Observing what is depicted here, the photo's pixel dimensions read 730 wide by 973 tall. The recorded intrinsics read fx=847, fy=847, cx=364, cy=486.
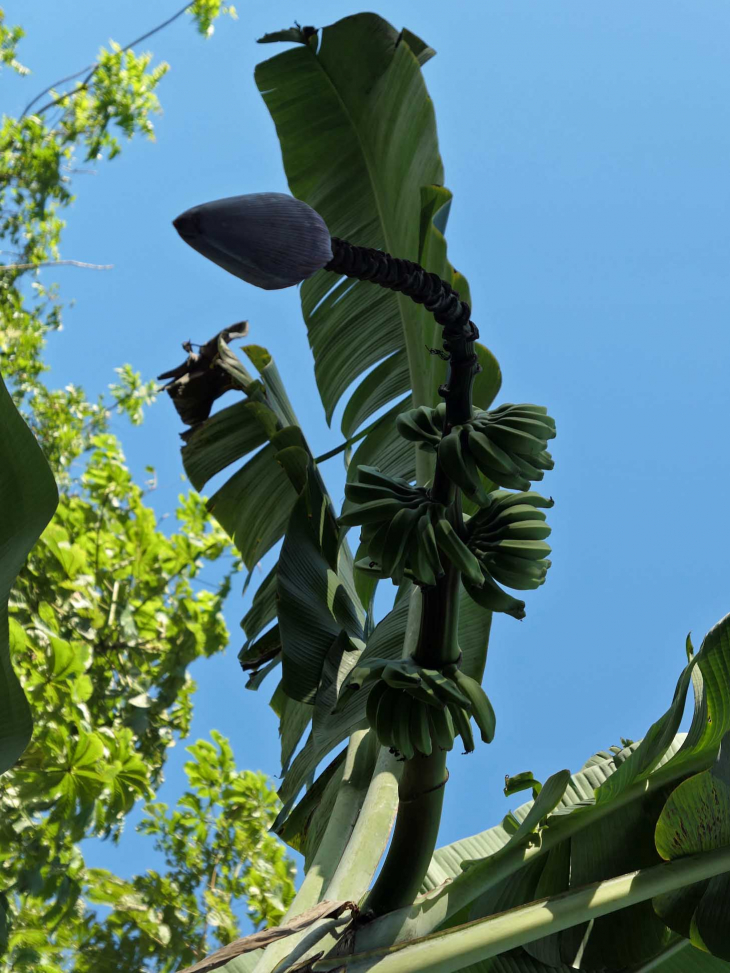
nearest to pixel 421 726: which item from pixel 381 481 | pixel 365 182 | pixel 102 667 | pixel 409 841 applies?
pixel 409 841

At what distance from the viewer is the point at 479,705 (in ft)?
A: 3.21

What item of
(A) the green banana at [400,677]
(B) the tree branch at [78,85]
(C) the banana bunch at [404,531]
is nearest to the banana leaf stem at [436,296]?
(C) the banana bunch at [404,531]

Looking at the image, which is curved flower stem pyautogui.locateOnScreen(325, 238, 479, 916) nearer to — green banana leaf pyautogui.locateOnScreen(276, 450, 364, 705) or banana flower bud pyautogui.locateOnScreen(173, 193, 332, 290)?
banana flower bud pyautogui.locateOnScreen(173, 193, 332, 290)

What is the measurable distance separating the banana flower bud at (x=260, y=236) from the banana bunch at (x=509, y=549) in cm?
48

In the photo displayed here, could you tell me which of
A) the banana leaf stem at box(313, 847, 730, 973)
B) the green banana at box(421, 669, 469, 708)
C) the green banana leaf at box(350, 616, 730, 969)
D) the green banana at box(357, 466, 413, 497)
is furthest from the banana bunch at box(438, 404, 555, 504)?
the banana leaf stem at box(313, 847, 730, 973)

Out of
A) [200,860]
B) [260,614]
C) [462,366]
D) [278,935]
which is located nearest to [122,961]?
[200,860]

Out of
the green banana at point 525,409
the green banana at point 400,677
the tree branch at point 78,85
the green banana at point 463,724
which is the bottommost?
the green banana at point 463,724

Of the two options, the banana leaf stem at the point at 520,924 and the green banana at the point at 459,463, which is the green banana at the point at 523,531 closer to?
the green banana at the point at 459,463

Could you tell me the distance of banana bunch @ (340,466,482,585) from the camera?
0.88m

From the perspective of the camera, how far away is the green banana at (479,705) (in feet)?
3.18

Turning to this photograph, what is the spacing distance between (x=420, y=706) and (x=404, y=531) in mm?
203

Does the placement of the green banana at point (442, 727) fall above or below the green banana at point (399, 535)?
below

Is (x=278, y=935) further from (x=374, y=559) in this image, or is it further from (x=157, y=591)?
(x=157, y=591)

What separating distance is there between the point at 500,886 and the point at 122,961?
177 centimetres
